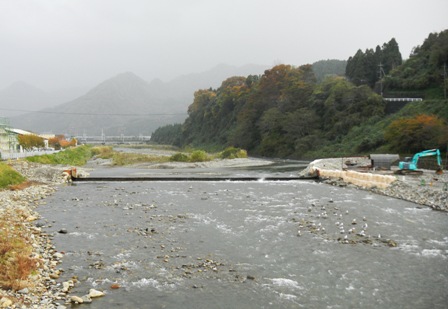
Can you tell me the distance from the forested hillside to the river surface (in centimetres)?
2898

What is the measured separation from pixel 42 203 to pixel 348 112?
55287mm

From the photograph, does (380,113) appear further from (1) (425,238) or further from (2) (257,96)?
(1) (425,238)

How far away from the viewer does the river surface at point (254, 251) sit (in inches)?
343

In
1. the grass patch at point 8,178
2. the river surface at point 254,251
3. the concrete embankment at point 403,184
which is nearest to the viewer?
the river surface at point 254,251

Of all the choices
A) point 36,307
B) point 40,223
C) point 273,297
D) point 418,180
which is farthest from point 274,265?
point 418,180

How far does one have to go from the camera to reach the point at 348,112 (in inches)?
2480

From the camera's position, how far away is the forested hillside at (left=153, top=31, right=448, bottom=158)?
4566cm

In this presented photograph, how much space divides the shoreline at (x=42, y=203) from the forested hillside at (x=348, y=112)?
16638 mm

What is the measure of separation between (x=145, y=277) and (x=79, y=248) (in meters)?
3.65

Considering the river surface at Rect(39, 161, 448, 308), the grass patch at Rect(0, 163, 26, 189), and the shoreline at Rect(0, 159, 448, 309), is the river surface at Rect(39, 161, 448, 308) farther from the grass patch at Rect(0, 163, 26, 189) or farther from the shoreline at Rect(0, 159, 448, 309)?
the grass patch at Rect(0, 163, 26, 189)

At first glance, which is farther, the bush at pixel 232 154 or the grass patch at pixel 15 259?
the bush at pixel 232 154

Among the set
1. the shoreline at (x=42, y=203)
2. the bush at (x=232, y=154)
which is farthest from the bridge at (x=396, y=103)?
the shoreline at (x=42, y=203)

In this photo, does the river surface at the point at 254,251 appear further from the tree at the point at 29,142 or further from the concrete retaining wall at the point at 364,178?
the tree at the point at 29,142

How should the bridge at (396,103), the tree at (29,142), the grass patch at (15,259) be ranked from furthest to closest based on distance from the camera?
the tree at (29,142), the bridge at (396,103), the grass patch at (15,259)
